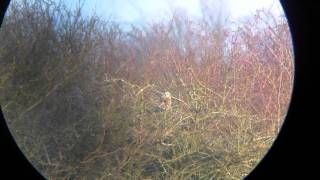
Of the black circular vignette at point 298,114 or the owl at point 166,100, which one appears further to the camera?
the owl at point 166,100

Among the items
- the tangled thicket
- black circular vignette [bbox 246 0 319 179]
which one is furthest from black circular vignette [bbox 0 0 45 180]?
black circular vignette [bbox 246 0 319 179]

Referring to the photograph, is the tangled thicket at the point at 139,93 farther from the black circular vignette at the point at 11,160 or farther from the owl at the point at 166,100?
the black circular vignette at the point at 11,160

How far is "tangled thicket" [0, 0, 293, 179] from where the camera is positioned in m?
1.87

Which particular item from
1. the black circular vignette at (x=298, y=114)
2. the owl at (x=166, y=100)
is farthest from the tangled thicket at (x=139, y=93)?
the black circular vignette at (x=298, y=114)

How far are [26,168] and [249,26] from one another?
1.07m

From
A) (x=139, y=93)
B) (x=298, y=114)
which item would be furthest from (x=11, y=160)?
(x=298, y=114)

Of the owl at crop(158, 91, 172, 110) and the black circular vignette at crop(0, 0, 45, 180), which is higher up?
the owl at crop(158, 91, 172, 110)

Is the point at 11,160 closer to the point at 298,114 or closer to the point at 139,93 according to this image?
the point at 139,93

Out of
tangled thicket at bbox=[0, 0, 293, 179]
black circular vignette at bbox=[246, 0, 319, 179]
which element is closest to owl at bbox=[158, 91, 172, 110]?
tangled thicket at bbox=[0, 0, 293, 179]

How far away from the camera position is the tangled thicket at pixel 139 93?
6.15 feet

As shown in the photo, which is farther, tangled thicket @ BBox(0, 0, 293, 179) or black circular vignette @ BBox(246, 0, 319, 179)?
tangled thicket @ BBox(0, 0, 293, 179)

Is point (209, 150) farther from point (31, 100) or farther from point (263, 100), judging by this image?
point (31, 100)

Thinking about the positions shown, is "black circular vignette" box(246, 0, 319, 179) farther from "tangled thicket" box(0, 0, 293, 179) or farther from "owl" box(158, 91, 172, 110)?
"owl" box(158, 91, 172, 110)

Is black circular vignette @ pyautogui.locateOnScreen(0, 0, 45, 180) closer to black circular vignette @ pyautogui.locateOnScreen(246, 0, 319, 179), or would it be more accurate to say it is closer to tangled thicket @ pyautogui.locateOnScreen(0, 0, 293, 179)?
tangled thicket @ pyautogui.locateOnScreen(0, 0, 293, 179)
